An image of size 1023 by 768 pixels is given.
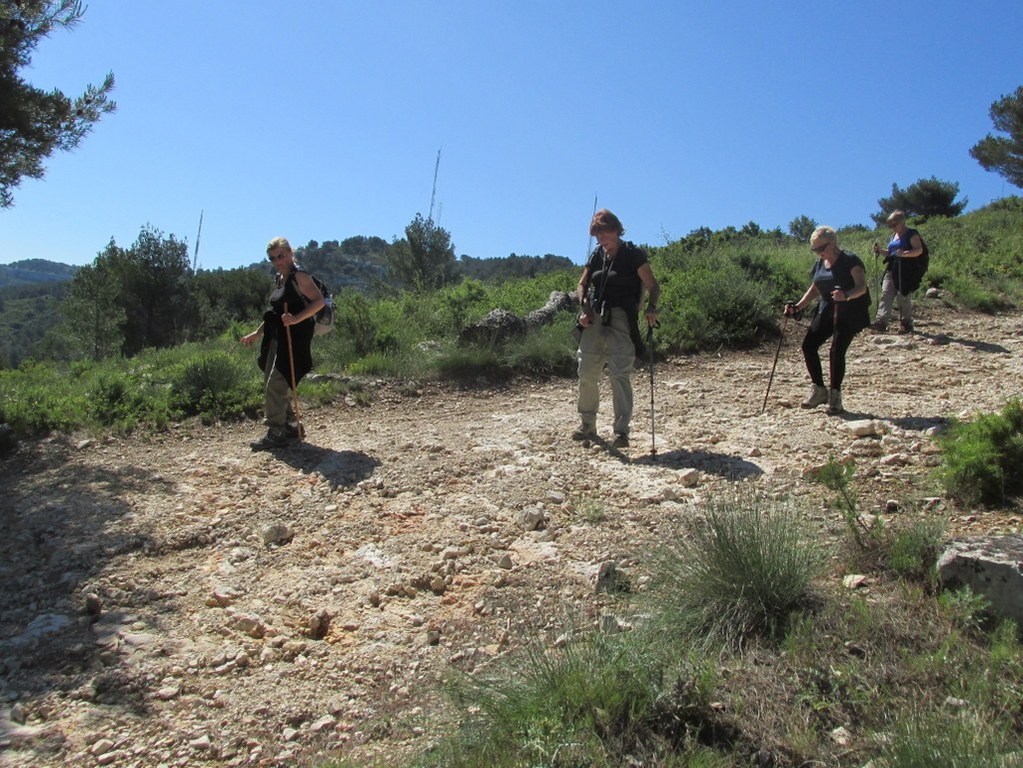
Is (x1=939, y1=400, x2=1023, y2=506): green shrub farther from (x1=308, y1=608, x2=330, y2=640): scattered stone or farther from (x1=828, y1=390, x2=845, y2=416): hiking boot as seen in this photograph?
(x1=308, y1=608, x2=330, y2=640): scattered stone

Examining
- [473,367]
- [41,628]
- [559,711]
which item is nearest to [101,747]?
[41,628]

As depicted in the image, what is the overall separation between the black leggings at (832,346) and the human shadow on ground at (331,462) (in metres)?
4.12

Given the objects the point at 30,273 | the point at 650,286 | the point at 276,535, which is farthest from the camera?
the point at 30,273

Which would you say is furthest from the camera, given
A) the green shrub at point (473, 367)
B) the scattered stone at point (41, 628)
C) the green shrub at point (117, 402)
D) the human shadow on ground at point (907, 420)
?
the green shrub at point (473, 367)

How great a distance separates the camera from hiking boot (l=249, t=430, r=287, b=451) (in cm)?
737

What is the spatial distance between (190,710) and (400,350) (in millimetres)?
7332

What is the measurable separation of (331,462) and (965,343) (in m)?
8.75

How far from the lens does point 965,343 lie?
36.6ft

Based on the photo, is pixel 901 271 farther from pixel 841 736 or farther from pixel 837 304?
pixel 841 736

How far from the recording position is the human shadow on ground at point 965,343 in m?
10.7

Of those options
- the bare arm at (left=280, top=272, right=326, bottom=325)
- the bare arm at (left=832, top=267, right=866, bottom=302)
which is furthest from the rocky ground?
the bare arm at (left=280, top=272, right=326, bottom=325)

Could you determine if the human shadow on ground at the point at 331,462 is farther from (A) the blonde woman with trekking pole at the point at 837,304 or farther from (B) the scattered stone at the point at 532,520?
(A) the blonde woman with trekking pole at the point at 837,304

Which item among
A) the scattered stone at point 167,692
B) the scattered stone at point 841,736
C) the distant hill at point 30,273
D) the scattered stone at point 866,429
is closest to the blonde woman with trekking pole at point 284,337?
the scattered stone at point 167,692

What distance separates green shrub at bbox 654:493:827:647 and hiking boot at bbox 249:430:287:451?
14.6 ft
